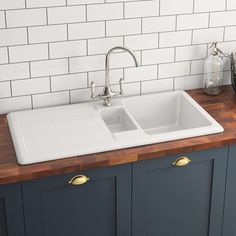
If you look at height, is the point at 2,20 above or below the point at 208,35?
above

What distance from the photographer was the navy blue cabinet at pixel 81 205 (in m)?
2.56

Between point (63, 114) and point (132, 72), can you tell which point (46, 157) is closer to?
point (63, 114)

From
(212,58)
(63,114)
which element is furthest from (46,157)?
(212,58)

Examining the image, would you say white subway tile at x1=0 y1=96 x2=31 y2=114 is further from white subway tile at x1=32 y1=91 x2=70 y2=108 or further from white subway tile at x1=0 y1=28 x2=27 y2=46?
white subway tile at x1=0 y1=28 x2=27 y2=46

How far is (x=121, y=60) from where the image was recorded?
3.13m

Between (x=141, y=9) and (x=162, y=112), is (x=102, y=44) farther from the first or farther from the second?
(x=162, y=112)

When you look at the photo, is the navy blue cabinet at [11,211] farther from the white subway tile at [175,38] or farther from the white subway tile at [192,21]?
the white subway tile at [192,21]

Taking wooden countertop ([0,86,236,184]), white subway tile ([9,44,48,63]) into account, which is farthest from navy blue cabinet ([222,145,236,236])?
white subway tile ([9,44,48,63])

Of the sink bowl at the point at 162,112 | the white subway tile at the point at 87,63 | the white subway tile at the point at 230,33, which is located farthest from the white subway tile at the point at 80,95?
the white subway tile at the point at 230,33

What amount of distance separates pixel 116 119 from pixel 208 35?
2.43 feet

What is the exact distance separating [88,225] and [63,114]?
62cm

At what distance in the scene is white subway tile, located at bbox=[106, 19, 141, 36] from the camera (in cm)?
303

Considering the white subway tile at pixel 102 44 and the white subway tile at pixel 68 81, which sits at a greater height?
the white subway tile at pixel 102 44

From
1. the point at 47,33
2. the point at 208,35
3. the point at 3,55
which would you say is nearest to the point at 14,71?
the point at 3,55
